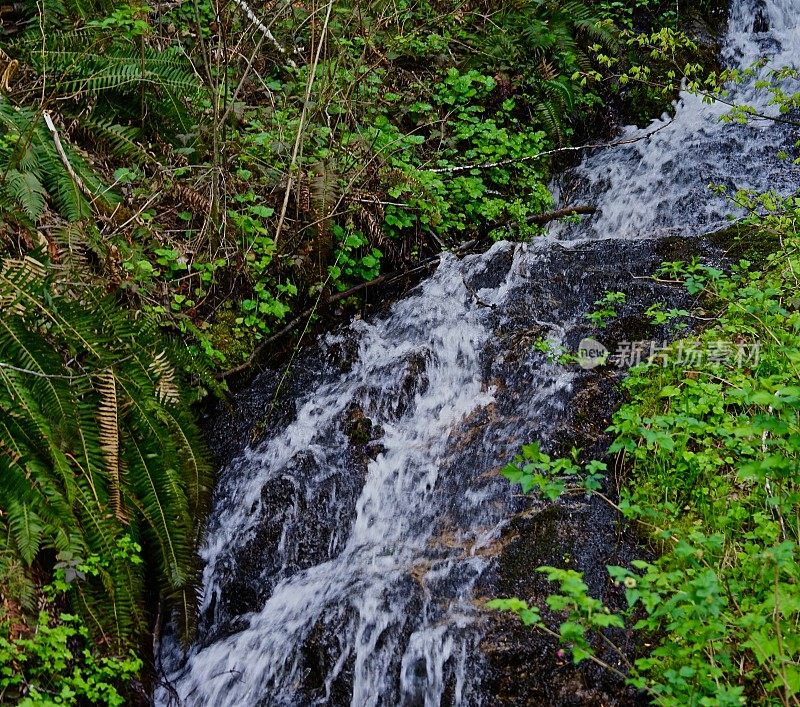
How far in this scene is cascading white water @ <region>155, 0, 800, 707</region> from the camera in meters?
3.54

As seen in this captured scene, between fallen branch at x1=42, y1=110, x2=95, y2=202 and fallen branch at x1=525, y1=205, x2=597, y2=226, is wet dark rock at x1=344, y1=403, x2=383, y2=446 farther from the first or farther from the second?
fallen branch at x1=525, y1=205, x2=597, y2=226

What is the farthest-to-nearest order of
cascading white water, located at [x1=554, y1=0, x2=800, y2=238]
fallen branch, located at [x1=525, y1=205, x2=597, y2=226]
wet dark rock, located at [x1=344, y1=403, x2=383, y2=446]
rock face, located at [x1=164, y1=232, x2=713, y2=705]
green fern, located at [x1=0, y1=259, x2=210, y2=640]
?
cascading white water, located at [x1=554, y1=0, x2=800, y2=238] → fallen branch, located at [x1=525, y1=205, x2=597, y2=226] → wet dark rock, located at [x1=344, y1=403, x2=383, y2=446] → rock face, located at [x1=164, y1=232, x2=713, y2=705] → green fern, located at [x1=0, y1=259, x2=210, y2=640]

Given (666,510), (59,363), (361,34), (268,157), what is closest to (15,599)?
(59,363)

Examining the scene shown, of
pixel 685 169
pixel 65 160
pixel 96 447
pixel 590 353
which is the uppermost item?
pixel 65 160

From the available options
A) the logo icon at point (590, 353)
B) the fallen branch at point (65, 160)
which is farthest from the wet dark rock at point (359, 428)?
the fallen branch at point (65, 160)

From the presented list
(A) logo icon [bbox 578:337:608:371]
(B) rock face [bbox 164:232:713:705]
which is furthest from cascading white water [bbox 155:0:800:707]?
(A) logo icon [bbox 578:337:608:371]

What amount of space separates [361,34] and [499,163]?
7.84 feet

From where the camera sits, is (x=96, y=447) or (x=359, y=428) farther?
(x=359, y=428)

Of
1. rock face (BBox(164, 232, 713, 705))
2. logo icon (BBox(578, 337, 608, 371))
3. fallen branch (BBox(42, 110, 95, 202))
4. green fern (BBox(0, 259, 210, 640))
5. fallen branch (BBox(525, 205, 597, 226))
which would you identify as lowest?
fallen branch (BBox(525, 205, 597, 226))

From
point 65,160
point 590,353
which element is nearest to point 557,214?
point 590,353

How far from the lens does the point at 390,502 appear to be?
4465 millimetres

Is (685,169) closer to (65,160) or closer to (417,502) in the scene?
(417,502)

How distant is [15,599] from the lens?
9.98 feet

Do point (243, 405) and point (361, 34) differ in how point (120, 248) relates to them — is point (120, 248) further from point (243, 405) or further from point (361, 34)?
point (361, 34)
